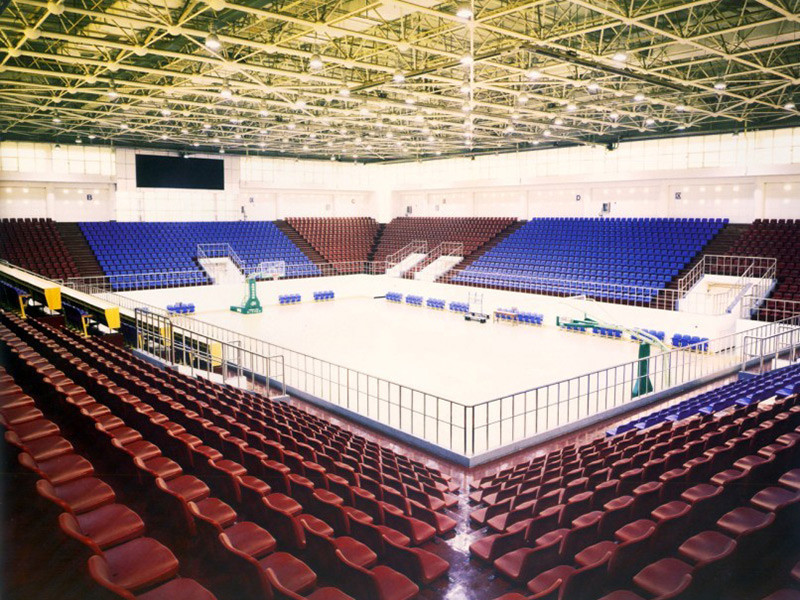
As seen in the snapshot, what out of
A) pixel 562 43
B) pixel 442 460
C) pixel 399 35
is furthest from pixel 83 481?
pixel 562 43

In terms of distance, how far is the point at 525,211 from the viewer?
119 feet

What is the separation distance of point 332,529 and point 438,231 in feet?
115

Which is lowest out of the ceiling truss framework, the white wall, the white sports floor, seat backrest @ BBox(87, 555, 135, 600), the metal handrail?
the white sports floor

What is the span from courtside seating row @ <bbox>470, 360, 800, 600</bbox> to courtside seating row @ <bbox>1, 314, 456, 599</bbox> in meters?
0.74

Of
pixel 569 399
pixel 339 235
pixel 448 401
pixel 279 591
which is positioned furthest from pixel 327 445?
pixel 339 235

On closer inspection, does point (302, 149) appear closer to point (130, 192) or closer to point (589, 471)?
point (130, 192)

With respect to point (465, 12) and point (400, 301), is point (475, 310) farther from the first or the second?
point (465, 12)

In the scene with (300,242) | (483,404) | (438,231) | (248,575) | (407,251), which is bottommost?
(483,404)

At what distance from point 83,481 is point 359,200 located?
4079 centimetres

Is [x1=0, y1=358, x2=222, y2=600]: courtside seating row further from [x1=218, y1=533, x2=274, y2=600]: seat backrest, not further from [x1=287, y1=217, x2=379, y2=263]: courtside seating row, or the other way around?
[x1=287, y1=217, x2=379, y2=263]: courtside seating row

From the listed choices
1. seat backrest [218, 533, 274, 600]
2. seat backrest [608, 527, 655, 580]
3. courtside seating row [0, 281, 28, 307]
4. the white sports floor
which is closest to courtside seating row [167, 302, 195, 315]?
the white sports floor

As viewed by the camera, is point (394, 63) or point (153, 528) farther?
point (394, 63)

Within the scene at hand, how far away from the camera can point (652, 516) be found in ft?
16.2

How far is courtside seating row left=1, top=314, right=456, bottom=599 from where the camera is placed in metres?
3.72
